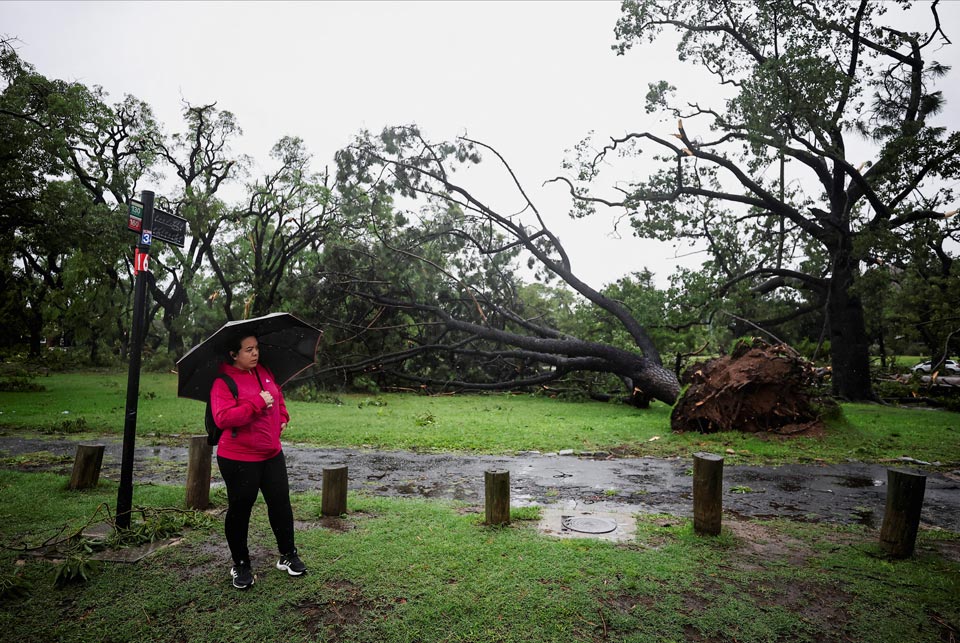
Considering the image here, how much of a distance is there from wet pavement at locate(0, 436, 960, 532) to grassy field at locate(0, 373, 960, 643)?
0.51m

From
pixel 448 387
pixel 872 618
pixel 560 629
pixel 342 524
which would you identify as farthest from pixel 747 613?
pixel 448 387

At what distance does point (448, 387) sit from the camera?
1585 cm

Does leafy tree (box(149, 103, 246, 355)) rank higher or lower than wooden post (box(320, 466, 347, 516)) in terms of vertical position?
higher

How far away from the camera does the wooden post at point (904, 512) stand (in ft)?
11.8

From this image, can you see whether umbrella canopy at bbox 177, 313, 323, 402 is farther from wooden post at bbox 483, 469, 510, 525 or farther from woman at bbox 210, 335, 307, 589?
wooden post at bbox 483, 469, 510, 525

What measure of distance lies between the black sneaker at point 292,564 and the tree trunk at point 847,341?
1427 centimetres

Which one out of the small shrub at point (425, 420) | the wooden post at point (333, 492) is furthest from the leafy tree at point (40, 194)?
the wooden post at point (333, 492)

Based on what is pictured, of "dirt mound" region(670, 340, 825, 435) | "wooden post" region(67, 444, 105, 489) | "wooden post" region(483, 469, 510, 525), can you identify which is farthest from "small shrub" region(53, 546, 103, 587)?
"dirt mound" region(670, 340, 825, 435)

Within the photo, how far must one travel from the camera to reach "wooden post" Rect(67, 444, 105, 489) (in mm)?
5008

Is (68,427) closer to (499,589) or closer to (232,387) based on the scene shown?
(232,387)

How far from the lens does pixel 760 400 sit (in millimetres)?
8812

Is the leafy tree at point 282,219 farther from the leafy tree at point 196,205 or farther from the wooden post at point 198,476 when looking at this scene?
the wooden post at point 198,476

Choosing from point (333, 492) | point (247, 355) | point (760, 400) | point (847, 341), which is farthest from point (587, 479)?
point (847, 341)

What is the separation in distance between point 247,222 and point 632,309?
18008mm
